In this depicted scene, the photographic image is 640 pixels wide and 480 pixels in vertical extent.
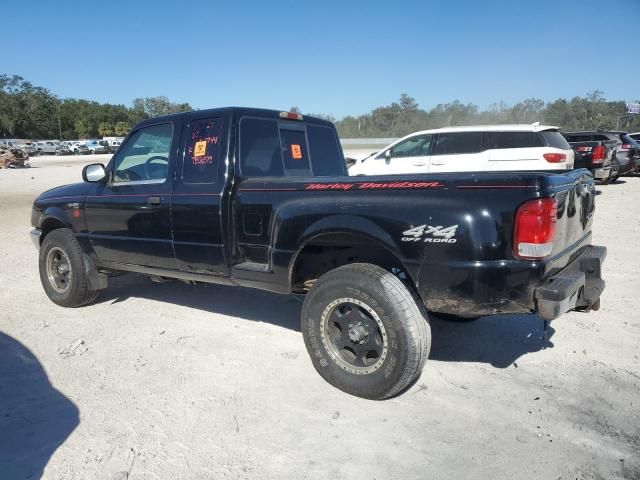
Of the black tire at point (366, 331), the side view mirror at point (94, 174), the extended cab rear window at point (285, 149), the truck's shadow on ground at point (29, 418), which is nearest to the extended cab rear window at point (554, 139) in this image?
the extended cab rear window at point (285, 149)

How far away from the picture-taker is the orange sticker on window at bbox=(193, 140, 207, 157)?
12.7 ft

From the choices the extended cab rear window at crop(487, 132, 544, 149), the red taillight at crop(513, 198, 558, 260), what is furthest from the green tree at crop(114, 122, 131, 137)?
the red taillight at crop(513, 198, 558, 260)

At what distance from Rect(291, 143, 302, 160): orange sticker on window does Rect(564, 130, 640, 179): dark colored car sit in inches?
505

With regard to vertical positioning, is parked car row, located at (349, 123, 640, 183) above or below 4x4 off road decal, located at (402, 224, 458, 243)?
above

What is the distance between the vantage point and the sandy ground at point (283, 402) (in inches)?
97.7

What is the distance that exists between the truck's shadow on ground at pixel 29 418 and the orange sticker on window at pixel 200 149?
6.62 ft

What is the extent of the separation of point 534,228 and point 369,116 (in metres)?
85.9

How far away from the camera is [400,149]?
427 inches

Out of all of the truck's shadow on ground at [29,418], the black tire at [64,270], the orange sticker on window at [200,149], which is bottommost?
the truck's shadow on ground at [29,418]

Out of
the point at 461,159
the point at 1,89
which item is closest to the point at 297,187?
the point at 461,159

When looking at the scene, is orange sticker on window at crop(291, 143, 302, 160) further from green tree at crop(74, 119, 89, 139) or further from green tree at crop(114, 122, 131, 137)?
green tree at crop(74, 119, 89, 139)

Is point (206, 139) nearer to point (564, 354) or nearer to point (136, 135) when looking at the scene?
point (136, 135)

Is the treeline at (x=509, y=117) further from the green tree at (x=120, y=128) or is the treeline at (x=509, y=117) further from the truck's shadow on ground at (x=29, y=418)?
the truck's shadow on ground at (x=29, y=418)

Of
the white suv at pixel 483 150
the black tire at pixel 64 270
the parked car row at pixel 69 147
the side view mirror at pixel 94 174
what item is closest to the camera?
the side view mirror at pixel 94 174
